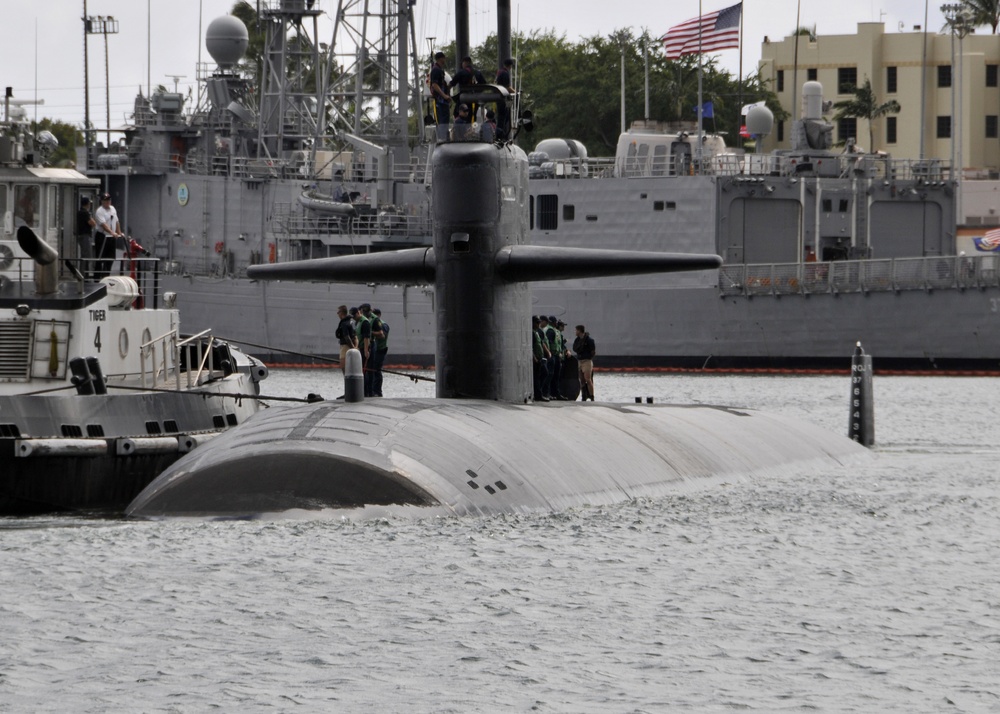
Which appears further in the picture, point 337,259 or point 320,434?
point 337,259

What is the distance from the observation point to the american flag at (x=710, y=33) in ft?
143

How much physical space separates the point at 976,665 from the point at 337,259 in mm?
8218

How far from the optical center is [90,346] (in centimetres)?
2000

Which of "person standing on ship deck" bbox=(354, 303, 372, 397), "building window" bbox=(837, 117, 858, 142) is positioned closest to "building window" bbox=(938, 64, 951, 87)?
"building window" bbox=(837, 117, 858, 142)

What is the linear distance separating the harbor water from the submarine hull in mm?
202

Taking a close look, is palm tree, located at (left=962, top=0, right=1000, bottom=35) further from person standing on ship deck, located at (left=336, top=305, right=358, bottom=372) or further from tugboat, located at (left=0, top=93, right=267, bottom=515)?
tugboat, located at (left=0, top=93, right=267, bottom=515)

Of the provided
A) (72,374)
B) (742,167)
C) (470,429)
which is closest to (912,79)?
(742,167)

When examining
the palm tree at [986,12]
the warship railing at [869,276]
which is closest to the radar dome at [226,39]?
the warship railing at [869,276]

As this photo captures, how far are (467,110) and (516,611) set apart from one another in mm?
6607

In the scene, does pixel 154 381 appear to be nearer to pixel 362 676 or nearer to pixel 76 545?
pixel 76 545

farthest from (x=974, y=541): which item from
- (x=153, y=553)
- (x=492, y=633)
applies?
(x=153, y=553)

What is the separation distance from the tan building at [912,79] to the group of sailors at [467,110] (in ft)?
218

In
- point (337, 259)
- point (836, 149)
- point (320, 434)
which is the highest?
point (836, 149)

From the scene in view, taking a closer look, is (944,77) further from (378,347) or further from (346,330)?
(346,330)
